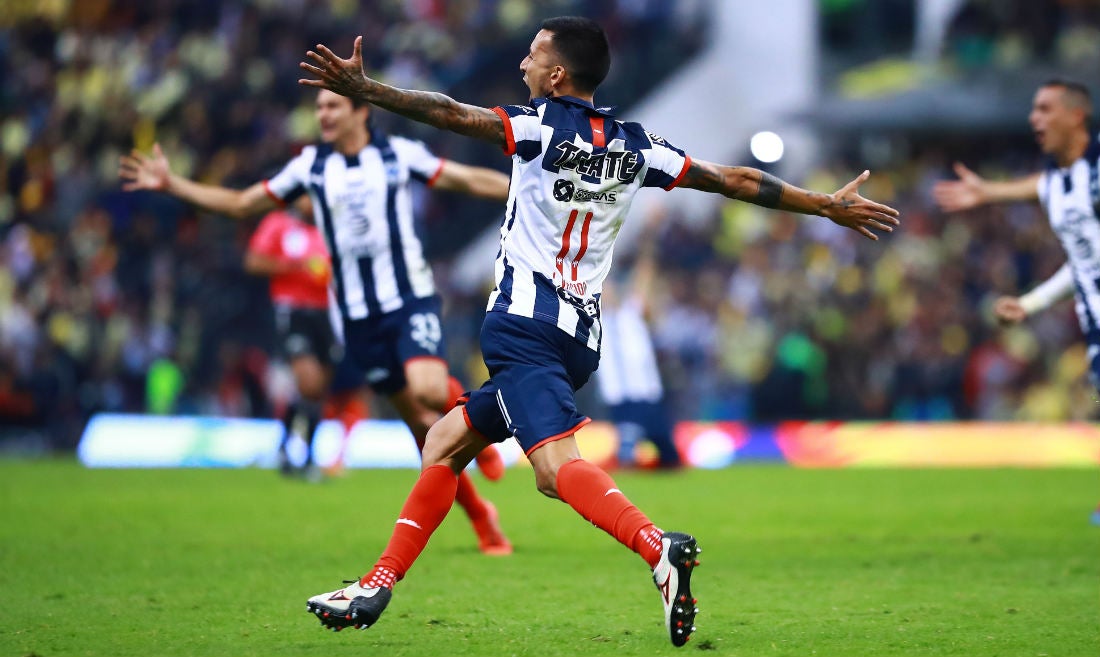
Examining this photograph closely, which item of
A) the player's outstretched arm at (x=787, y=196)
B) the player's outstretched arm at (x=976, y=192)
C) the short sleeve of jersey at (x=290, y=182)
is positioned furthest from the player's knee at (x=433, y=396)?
the player's outstretched arm at (x=976, y=192)

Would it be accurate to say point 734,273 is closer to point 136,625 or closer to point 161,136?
point 161,136

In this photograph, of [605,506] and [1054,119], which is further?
[1054,119]

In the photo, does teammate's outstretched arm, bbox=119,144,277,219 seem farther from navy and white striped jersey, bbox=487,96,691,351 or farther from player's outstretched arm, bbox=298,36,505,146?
navy and white striped jersey, bbox=487,96,691,351

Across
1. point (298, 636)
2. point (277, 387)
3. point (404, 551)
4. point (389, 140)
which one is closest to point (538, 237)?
point (404, 551)

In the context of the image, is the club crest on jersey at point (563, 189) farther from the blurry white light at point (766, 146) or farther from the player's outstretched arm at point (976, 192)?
the blurry white light at point (766, 146)

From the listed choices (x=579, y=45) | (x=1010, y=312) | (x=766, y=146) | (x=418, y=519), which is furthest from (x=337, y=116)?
(x=766, y=146)

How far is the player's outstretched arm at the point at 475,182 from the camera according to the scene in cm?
862

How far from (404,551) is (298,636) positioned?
0.55 metres

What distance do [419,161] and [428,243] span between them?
1577 centimetres

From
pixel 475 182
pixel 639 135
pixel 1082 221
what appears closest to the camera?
pixel 639 135

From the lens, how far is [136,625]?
244 inches

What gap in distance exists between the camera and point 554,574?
7941mm

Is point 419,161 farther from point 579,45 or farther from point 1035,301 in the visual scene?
point 1035,301

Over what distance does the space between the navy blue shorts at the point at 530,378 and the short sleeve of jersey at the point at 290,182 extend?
3525mm
